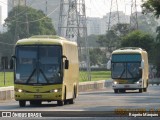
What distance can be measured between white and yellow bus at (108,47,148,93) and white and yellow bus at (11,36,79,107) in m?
23.0

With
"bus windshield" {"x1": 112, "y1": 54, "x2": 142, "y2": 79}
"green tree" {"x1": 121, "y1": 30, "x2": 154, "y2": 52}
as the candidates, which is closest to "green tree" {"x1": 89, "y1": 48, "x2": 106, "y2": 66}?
"green tree" {"x1": 121, "y1": 30, "x2": 154, "y2": 52}

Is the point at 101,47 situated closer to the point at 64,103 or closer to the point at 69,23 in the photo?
the point at 69,23

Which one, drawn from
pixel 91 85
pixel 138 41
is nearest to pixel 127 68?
pixel 91 85

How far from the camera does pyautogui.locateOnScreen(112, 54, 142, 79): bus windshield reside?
5844 cm

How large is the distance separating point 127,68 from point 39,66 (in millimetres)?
24336

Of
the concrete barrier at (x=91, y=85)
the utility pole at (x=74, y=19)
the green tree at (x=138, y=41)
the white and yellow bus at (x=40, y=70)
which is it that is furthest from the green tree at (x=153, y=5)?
the green tree at (x=138, y=41)

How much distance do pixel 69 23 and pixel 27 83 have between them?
154 feet

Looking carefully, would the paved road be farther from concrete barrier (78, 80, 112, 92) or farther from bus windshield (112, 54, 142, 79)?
concrete barrier (78, 80, 112, 92)

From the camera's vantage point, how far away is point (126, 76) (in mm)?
59000

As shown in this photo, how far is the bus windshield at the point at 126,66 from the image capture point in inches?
2301

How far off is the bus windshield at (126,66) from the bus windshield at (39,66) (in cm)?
2354

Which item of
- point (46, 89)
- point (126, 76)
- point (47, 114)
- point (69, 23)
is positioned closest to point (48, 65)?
point (46, 89)

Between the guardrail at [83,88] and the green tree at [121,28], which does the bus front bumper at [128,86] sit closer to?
the guardrail at [83,88]

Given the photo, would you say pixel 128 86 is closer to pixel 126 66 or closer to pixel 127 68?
pixel 127 68
